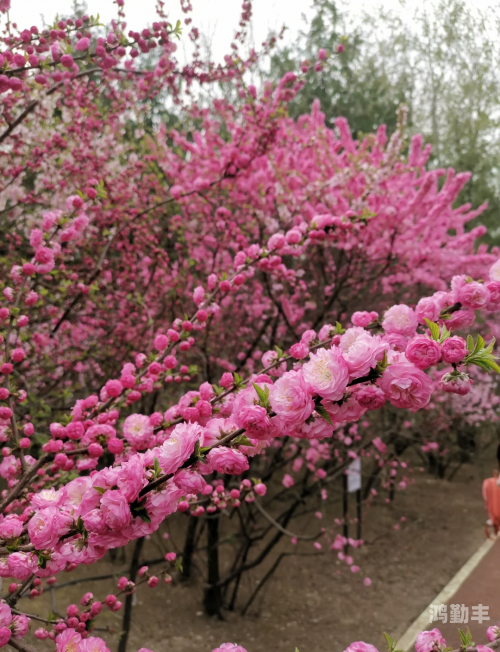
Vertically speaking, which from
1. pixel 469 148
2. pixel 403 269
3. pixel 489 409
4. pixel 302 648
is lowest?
pixel 302 648

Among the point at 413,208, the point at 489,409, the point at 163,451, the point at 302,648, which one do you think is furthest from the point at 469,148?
the point at 163,451

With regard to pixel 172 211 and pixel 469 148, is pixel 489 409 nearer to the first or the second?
pixel 469 148

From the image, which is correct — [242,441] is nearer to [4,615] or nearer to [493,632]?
[4,615]

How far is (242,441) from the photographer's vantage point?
986mm

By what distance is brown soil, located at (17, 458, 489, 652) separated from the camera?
13.9ft

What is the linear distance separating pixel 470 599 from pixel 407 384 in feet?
13.0

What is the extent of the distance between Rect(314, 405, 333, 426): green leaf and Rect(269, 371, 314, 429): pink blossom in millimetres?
26

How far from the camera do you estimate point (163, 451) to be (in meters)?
0.90

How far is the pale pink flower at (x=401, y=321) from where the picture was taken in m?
1.39

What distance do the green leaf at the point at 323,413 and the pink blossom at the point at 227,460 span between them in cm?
18

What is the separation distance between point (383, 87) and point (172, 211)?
7.83 metres

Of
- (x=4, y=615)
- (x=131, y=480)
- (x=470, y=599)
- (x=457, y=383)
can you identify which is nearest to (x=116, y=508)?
(x=131, y=480)

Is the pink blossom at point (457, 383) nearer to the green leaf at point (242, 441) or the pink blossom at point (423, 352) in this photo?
the pink blossom at point (423, 352)

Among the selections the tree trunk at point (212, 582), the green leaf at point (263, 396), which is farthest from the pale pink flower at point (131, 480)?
the tree trunk at point (212, 582)
